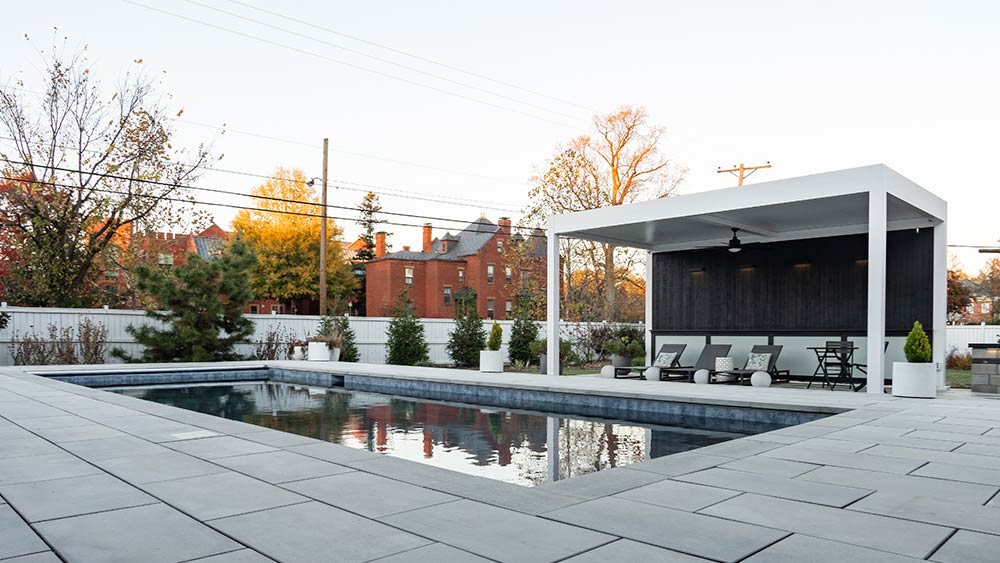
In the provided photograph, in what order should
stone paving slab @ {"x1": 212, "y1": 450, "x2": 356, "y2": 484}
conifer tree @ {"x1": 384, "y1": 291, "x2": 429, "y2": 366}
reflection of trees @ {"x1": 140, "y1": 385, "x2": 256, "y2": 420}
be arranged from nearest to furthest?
stone paving slab @ {"x1": 212, "y1": 450, "x2": 356, "y2": 484} < reflection of trees @ {"x1": 140, "y1": 385, "x2": 256, "y2": 420} < conifer tree @ {"x1": 384, "y1": 291, "x2": 429, "y2": 366}

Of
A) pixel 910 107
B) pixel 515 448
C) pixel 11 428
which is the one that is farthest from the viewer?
pixel 910 107

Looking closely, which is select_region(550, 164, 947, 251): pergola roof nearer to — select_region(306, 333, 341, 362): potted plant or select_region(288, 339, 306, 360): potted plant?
Result: select_region(306, 333, 341, 362): potted plant

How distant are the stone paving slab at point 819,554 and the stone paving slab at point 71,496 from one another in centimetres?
308

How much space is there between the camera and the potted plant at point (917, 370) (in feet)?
29.6

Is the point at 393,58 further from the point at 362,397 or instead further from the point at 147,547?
the point at 147,547

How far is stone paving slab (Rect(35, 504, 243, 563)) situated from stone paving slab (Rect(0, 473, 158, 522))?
160 mm

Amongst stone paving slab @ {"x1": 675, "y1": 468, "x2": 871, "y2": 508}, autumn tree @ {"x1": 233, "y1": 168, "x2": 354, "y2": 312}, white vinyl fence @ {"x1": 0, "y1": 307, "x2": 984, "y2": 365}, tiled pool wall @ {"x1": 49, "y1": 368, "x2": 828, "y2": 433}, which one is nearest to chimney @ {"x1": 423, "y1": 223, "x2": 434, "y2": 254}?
autumn tree @ {"x1": 233, "y1": 168, "x2": 354, "y2": 312}

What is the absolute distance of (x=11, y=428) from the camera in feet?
21.1

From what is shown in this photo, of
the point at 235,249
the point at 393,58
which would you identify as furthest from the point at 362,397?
the point at 393,58

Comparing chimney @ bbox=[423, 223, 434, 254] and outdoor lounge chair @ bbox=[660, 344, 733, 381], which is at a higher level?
chimney @ bbox=[423, 223, 434, 254]

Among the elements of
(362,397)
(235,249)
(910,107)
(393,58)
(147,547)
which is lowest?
(362,397)

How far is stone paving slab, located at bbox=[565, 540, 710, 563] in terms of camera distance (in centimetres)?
272

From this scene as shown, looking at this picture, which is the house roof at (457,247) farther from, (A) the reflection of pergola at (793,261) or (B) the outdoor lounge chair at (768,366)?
(B) the outdoor lounge chair at (768,366)

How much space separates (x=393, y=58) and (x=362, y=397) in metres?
11.6
